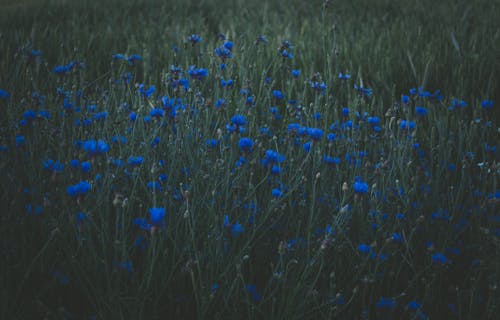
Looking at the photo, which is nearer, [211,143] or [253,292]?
[253,292]

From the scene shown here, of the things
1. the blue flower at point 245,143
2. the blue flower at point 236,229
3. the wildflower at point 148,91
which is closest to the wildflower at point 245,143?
the blue flower at point 245,143

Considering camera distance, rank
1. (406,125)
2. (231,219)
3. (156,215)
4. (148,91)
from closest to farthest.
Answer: (156,215) → (231,219) → (406,125) → (148,91)

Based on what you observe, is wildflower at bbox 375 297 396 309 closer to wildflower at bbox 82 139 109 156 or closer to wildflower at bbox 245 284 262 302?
wildflower at bbox 245 284 262 302

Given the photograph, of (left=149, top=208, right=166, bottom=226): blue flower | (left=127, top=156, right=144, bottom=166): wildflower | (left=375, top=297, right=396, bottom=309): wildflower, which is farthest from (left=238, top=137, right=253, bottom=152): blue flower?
(left=375, top=297, right=396, bottom=309): wildflower

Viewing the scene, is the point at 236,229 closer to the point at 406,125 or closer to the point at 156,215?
the point at 156,215

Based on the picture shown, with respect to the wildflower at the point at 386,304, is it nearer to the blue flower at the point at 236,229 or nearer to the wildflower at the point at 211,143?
the blue flower at the point at 236,229

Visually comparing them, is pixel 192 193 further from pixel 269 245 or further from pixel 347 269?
pixel 347 269

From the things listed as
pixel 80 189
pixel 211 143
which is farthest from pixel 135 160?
pixel 80 189

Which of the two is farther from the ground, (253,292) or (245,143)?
(245,143)

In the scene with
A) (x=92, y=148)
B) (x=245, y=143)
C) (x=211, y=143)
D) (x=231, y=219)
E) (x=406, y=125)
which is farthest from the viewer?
(x=406, y=125)

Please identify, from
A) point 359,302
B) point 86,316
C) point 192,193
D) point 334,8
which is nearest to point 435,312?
point 359,302

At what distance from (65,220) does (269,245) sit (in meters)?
0.68

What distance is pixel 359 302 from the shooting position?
153 cm

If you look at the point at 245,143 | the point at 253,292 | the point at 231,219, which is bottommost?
the point at 253,292
